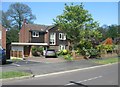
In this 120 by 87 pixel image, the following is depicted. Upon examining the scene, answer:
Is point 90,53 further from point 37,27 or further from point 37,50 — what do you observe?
point 37,27

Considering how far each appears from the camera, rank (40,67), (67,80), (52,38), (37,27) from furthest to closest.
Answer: (52,38), (37,27), (40,67), (67,80)

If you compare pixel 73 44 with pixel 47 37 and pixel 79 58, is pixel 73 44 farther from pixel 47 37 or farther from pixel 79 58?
pixel 47 37

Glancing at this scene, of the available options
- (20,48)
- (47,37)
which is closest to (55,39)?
(47,37)

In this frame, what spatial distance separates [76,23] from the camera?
4466 cm

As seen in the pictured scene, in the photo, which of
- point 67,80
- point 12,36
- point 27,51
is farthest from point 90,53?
point 12,36

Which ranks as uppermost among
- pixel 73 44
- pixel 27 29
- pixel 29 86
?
pixel 27 29

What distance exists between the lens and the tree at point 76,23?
4491 centimetres

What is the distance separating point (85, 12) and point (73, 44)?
6.24m

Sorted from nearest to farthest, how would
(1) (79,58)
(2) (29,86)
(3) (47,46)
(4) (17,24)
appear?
1. (2) (29,86)
2. (1) (79,58)
3. (3) (47,46)
4. (4) (17,24)

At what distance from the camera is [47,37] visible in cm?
6003

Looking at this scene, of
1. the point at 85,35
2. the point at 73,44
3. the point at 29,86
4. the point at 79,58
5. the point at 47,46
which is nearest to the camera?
the point at 29,86

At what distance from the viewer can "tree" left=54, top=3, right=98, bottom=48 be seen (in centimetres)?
4491

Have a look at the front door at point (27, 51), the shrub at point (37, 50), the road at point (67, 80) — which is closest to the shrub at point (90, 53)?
the shrub at point (37, 50)

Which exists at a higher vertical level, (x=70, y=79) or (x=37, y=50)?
(x=37, y=50)
